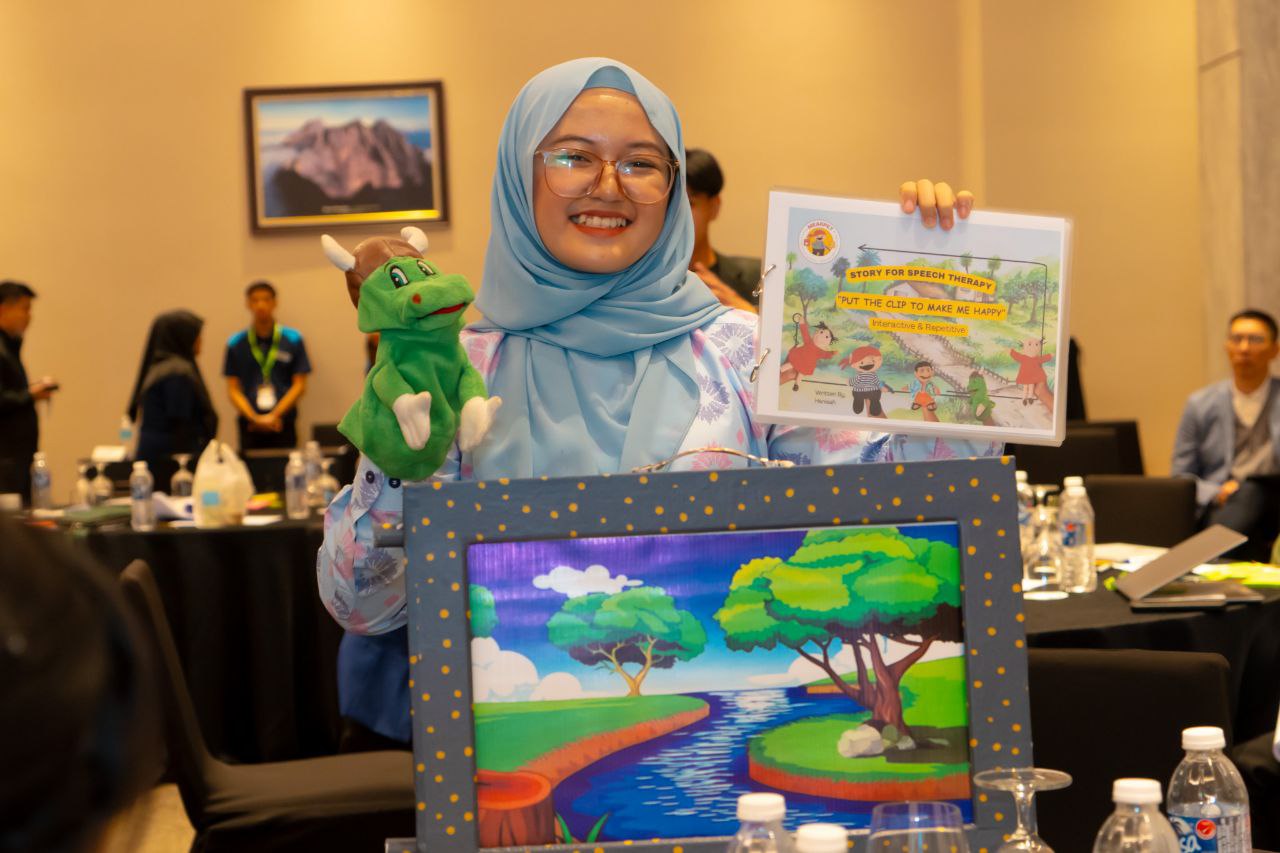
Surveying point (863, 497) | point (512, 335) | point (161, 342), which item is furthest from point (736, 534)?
point (161, 342)

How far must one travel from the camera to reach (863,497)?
1227mm

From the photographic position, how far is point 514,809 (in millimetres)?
1220

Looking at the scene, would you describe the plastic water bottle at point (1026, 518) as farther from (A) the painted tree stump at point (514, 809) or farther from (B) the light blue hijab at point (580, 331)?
(A) the painted tree stump at point (514, 809)

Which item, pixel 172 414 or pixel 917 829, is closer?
pixel 917 829

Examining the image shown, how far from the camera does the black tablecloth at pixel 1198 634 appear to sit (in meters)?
3.12

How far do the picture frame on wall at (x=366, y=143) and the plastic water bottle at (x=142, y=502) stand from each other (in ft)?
15.6

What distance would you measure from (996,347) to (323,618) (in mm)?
3439

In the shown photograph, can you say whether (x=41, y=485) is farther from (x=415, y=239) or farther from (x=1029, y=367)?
(x=1029, y=367)

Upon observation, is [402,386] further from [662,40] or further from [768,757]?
[662,40]

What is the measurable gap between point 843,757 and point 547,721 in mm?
257

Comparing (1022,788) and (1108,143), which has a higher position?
(1108,143)

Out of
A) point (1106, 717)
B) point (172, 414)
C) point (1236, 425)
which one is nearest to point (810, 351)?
point (1106, 717)

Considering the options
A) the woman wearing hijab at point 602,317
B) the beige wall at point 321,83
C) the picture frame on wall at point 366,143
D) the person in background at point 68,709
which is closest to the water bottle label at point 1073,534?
the woman wearing hijab at point 602,317

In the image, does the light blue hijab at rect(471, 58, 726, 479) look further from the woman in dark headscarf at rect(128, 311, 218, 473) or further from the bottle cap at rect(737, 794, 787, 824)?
the woman in dark headscarf at rect(128, 311, 218, 473)
